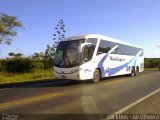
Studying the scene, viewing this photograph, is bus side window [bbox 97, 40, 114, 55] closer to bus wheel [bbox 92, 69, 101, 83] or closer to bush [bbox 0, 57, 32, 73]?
bus wheel [bbox 92, 69, 101, 83]

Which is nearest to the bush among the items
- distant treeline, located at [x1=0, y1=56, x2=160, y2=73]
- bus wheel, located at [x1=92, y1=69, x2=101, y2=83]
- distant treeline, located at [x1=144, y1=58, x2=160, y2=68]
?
distant treeline, located at [x1=0, y1=56, x2=160, y2=73]

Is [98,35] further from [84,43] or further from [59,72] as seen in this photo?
[59,72]

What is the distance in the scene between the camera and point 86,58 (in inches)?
770

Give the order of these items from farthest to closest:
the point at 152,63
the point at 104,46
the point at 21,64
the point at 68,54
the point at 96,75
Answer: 1. the point at 152,63
2. the point at 21,64
3. the point at 104,46
4. the point at 96,75
5. the point at 68,54

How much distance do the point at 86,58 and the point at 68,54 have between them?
1.26 meters

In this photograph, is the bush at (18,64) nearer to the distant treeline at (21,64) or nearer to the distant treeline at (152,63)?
the distant treeline at (21,64)

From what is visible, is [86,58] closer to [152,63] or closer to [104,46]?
[104,46]

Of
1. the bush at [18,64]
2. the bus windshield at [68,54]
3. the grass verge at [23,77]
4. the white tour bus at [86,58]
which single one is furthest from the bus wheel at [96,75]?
the bush at [18,64]

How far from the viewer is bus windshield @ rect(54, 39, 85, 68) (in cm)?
1906

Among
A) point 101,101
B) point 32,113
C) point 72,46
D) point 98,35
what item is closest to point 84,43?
point 72,46

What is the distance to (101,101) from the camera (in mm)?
12070

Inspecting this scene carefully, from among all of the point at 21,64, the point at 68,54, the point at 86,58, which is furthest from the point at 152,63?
the point at 68,54

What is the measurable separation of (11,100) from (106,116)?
5.02 meters

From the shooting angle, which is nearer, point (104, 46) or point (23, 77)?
point (104, 46)
